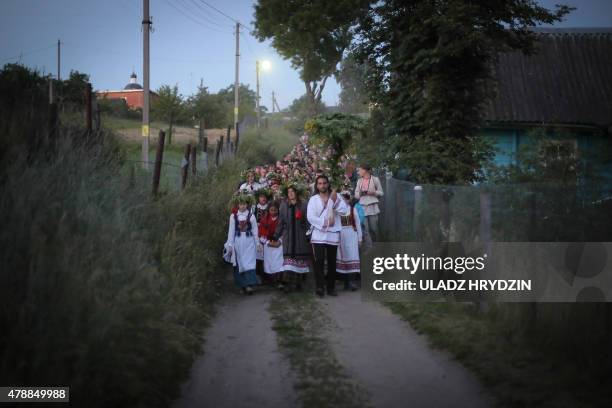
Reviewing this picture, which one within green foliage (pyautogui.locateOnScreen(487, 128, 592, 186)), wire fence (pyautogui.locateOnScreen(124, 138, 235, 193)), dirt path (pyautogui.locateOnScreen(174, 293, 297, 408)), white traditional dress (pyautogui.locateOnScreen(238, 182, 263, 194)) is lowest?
dirt path (pyautogui.locateOnScreen(174, 293, 297, 408))

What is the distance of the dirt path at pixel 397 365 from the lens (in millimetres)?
5340

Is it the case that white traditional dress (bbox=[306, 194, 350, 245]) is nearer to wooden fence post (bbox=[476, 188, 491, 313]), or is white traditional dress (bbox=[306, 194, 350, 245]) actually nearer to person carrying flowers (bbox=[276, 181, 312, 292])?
person carrying flowers (bbox=[276, 181, 312, 292])

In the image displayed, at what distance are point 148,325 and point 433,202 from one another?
234 inches

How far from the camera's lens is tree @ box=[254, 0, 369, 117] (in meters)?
34.7

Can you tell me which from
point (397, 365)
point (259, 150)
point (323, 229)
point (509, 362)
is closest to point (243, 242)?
point (323, 229)

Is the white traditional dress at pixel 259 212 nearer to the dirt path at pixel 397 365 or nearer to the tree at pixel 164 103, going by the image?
the dirt path at pixel 397 365

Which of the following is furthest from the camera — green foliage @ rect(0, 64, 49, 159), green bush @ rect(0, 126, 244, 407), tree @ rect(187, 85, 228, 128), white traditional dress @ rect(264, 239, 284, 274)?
tree @ rect(187, 85, 228, 128)

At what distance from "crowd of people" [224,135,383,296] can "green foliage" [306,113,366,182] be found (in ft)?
3.74

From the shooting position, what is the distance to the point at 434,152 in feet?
41.1

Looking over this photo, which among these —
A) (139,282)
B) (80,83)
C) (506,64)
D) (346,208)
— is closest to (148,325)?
(139,282)

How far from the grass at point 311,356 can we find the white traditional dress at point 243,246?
0.87m

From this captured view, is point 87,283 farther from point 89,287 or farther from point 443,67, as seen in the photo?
point 443,67

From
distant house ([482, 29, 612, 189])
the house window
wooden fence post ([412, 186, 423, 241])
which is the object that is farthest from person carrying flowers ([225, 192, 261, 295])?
distant house ([482, 29, 612, 189])

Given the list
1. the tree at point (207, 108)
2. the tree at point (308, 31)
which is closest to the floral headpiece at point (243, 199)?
the tree at point (308, 31)
